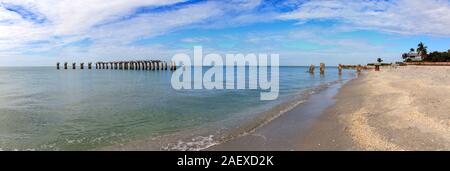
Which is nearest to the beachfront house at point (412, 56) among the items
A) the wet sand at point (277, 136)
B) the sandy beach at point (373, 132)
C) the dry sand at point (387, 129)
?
the dry sand at point (387, 129)

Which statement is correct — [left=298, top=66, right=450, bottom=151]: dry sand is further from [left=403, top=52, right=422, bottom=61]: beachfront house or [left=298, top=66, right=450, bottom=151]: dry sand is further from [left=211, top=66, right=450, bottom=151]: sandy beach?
[left=403, top=52, right=422, bottom=61]: beachfront house

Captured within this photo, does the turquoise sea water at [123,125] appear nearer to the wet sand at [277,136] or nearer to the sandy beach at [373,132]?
the wet sand at [277,136]

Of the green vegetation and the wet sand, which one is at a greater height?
the green vegetation

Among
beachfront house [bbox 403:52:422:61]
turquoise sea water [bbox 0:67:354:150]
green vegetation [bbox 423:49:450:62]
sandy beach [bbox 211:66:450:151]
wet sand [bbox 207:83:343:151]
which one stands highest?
beachfront house [bbox 403:52:422:61]

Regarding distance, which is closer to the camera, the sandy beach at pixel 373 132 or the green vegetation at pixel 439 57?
the sandy beach at pixel 373 132

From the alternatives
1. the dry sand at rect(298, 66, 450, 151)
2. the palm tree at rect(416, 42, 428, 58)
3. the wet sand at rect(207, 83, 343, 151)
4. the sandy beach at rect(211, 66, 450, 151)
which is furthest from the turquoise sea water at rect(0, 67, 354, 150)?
the palm tree at rect(416, 42, 428, 58)

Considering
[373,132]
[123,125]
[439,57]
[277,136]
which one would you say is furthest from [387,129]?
[439,57]

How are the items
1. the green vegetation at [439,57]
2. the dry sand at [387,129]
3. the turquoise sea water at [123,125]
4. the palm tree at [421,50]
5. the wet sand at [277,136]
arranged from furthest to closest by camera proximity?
the palm tree at [421,50], the green vegetation at [439,57], the turquoise sea water at [123,125], the wet sand at [277,136], the dry sand at [387,129]

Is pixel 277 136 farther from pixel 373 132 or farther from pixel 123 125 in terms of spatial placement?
pixel 123 125

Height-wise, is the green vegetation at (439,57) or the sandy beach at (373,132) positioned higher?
the green vegetation at (439,57)
